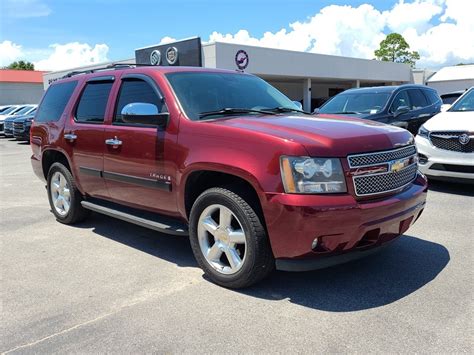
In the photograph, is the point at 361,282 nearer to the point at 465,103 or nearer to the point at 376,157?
the point at 376,157

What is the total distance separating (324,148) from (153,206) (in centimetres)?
199

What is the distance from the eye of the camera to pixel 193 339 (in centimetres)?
305

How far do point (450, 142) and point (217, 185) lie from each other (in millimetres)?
4681

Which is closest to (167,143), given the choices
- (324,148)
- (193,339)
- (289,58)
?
(324,148)

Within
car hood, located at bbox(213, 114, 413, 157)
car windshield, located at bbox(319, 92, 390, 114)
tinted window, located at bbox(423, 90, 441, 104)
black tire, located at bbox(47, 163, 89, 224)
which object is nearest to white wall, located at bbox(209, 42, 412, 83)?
tinted window, located at bbox(423, 90, 441, 104)

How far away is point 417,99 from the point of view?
34.0 feet

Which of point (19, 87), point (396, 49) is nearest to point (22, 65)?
point (19, 87)

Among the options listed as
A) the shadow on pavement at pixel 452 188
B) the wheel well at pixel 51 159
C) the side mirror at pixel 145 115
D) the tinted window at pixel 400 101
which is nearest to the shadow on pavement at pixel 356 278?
the side mirror at pixel 145 115

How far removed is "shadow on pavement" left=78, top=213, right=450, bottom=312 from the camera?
3586mm

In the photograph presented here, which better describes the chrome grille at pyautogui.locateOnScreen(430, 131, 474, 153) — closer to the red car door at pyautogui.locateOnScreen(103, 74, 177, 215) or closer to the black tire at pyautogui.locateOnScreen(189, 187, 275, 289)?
the black tire at pyautogui.locateOnScreen(189, 187, 275, 289)

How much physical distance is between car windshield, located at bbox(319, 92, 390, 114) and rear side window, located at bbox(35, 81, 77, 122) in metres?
5.45

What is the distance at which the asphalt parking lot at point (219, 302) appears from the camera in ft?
9.87

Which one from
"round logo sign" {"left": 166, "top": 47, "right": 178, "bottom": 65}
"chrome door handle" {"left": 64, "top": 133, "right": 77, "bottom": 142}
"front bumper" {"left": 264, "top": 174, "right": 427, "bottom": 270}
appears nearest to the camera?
"front bumper" {"left": 264, "top": 174, "right": 427, "bottom": 270}

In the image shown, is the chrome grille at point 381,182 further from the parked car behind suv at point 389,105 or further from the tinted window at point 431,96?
the tinted window at point 431,96
